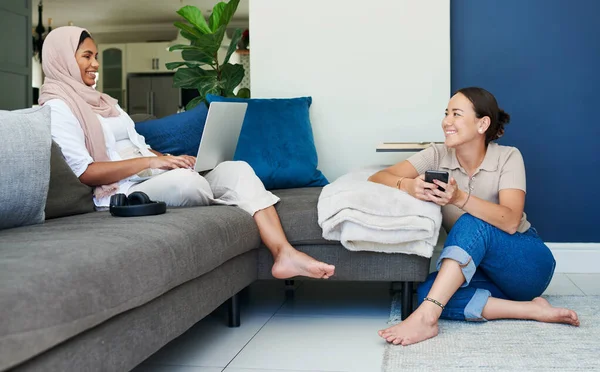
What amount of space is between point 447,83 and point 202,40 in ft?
4.95

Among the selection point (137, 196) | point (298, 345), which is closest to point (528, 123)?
point (298, 345)

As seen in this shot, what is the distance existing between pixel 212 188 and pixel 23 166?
0.96 metres

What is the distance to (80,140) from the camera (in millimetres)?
2695

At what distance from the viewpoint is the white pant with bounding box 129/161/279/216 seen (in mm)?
2664

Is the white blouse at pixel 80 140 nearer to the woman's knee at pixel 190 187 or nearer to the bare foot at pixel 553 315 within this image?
the woman's knee at pixel 190 187

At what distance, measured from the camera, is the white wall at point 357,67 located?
3.94 metres

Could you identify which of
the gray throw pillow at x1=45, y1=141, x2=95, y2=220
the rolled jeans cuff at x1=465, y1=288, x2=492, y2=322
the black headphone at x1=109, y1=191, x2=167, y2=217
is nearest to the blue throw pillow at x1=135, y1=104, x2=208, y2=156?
the gray throw pillow at x1=45, y1=141, x2=95, y2=220

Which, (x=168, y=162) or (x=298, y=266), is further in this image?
(x=168, y=162)

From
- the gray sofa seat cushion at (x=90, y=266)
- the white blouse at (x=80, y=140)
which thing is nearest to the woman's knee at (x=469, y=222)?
the gray sofa seat cushion at (x=90, y=266)

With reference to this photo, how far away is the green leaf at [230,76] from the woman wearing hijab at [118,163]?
5.25 feet

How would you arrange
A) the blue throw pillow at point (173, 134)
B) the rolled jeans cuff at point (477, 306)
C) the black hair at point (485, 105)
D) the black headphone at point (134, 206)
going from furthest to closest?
the blue throw pillow at point (173, 134) < the black hair at point (485, 105) < the rolled jeans cuff at point (477, 306) < the black headphone at point (134, 206)

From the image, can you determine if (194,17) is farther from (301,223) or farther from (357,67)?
(301,223)

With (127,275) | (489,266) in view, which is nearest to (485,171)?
(489,266)

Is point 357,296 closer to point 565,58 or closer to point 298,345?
point 298,345
